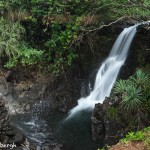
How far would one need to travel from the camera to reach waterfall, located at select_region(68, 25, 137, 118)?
42.3 feet

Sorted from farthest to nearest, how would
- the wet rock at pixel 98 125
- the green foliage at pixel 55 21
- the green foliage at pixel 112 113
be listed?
1. the green foliage at pixel 55 21
2. the wet rock at pixel 98 125
3. the green foliage at pixel 112 113

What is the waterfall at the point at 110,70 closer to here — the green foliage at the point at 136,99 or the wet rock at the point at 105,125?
the wet rock at the point at 105,125

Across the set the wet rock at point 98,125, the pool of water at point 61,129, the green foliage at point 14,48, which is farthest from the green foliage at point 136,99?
the green foliage at point 14,48

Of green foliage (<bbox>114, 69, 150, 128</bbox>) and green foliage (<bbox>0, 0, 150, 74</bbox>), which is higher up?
green foliage (<bbox>0, 0, 150, 74</bbox>)

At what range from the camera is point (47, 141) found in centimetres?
1046

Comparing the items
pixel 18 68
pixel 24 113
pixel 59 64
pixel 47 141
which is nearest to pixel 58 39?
pixel 59 64

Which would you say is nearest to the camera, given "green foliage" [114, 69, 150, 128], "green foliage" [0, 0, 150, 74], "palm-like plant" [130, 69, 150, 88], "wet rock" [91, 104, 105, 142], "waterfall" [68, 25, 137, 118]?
"green foliage" [114, 69, 150, 128]

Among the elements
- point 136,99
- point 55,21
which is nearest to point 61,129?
point 136,99

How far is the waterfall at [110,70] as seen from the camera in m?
12.9

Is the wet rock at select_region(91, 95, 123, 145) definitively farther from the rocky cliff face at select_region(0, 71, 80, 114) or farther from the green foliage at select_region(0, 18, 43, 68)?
the green foliage at select_region(0, 18, 43, 68)

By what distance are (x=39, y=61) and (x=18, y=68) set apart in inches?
37.9

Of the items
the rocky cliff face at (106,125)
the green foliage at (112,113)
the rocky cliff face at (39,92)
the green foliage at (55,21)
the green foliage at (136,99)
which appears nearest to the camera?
the green foliage at (136,99)

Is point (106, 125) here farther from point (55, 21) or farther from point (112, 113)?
point (55, 21)

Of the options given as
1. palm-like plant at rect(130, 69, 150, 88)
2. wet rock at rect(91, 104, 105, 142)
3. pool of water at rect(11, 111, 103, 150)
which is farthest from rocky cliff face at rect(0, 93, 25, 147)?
palm-like plant at rect(130, 69, 150, 88)
